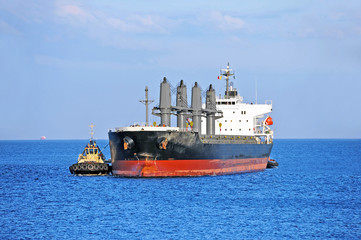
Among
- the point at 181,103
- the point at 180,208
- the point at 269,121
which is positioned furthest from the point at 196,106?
the point at 180,208

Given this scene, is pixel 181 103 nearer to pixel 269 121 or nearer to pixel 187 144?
pixel 187 144

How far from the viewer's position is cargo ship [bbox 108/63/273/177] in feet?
167

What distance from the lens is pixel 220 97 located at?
7800 cm

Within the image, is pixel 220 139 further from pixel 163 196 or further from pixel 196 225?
pixel 196 225

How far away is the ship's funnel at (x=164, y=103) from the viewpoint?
56812 millimetres

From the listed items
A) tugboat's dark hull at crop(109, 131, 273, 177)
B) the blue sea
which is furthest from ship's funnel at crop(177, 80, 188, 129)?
the blue sea

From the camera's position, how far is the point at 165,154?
5097cm

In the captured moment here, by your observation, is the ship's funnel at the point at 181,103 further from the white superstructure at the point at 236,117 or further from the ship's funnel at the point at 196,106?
the white superstructure at the point at 236,117

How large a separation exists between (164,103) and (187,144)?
6.60 metres

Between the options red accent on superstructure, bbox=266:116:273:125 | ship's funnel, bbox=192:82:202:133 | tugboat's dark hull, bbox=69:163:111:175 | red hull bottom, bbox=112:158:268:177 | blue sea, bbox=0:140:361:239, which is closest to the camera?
blue sea, bbox=0:140:361:239

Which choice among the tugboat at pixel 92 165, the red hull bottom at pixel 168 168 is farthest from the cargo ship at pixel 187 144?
the tugboat at pixel 92 165

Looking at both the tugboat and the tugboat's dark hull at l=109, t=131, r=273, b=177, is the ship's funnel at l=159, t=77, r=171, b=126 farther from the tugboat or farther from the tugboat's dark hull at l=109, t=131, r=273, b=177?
the tugboat

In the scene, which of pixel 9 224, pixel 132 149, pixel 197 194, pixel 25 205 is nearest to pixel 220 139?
pixel 132 149

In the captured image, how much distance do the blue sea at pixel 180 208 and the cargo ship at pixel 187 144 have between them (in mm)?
1393
